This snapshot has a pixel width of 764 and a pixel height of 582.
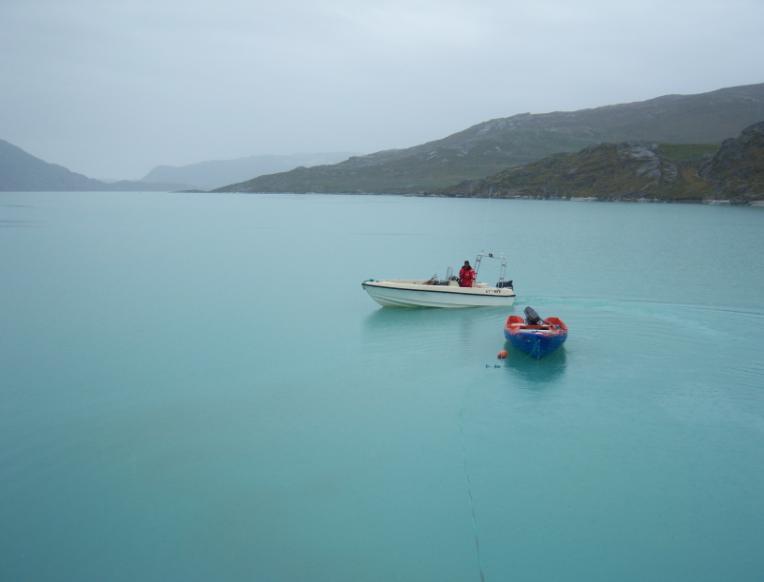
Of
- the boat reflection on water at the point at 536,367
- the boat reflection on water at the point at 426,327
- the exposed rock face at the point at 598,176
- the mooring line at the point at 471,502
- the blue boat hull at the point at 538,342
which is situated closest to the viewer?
the mooring line at the point at 471,502

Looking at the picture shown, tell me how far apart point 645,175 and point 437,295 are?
114778 mm

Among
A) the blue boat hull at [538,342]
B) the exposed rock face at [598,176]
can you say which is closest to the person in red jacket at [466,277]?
the blue boat hull at [538,342]

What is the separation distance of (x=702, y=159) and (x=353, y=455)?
13297 cm

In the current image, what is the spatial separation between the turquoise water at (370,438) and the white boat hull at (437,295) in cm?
59

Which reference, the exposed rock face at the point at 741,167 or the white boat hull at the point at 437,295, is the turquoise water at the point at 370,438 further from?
the exposed rock face at the point at 741,167

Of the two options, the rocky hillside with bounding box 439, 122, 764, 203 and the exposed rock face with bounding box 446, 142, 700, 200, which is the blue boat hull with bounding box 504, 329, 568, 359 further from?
the exposed rock face with bounding box 446, 142, 700, 200

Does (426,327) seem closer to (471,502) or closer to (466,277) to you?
(466,277)

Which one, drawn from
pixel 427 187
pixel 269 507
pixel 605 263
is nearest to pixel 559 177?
pixel 427 187

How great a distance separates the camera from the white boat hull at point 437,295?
23.4 metres

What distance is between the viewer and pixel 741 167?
349ft

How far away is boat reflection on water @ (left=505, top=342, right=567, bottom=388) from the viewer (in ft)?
54.0

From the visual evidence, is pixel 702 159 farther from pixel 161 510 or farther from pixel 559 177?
pixel 161 510

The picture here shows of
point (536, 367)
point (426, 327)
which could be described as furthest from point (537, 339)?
point (426, 327)

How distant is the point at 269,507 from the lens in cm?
988
